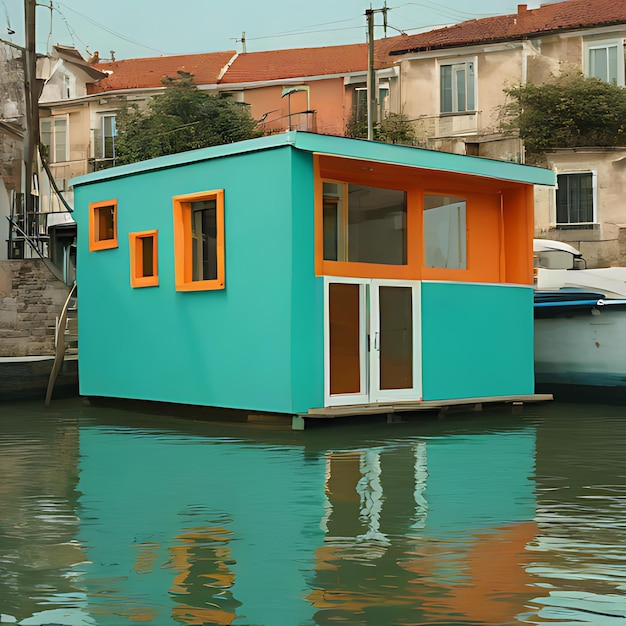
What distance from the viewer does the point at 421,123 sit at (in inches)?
1433

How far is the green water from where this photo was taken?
4.94m

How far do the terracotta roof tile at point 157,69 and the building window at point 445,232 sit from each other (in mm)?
28011

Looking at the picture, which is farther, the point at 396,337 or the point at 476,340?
Answer: the point at 476,340

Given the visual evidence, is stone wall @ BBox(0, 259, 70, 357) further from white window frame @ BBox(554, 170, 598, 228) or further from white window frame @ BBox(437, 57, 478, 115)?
white window frame @ BBox(437, 57, 478, 115)

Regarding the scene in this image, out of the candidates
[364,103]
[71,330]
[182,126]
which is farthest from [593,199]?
[71,330]

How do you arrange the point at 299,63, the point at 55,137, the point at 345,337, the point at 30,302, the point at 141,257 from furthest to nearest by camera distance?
the point at 55,137
the point at 299,63
the point at 30,302
the point at 141,257
the point at 345,337

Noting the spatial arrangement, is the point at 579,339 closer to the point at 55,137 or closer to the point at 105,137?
the point at 105,137

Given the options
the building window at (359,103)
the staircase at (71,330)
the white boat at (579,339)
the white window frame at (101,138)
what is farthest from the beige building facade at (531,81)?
the staircase at (71,330)

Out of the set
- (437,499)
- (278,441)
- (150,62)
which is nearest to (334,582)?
(437,499)

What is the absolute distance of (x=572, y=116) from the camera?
32.7 metres

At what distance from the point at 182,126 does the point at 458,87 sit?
31.8 feet

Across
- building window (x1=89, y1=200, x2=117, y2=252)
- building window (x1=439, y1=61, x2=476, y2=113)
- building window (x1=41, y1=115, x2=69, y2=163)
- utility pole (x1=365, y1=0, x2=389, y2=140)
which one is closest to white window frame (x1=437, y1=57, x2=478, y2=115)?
building window (x1=439, y1=61, x2=476, y2=113)

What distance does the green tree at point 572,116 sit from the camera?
32500 millimetres

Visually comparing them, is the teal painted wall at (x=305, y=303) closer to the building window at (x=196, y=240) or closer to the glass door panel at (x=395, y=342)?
the glass door panel at (x=395, y=342)
